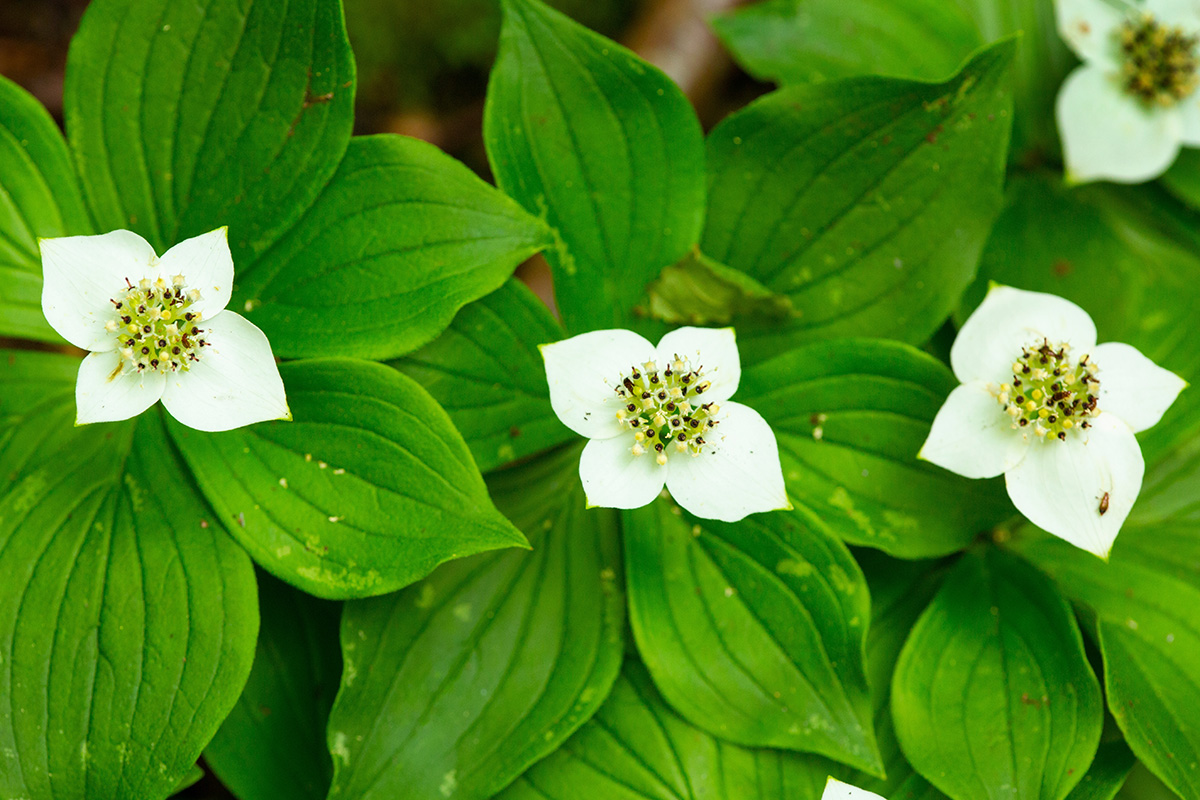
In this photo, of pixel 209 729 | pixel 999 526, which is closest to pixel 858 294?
pixel 999 526

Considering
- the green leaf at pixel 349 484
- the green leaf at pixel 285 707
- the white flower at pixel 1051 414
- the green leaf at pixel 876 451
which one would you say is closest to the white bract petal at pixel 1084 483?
the white flower at pixel 1051 414

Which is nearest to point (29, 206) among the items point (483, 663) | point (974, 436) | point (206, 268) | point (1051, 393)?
point (206, 268)

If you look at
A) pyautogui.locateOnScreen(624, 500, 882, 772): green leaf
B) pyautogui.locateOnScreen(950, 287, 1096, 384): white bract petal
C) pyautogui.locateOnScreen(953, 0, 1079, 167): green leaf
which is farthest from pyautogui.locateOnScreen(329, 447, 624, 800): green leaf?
pyautogui.locateOnScreen(953, 0, 1079, 167): green leaf

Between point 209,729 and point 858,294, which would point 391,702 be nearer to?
point 209,729

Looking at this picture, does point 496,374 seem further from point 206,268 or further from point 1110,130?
point 1110,130

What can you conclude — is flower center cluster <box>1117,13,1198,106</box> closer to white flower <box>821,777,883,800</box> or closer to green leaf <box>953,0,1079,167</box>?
green leaf <box>953,0,1079,167</box>

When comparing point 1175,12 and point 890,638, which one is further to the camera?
point 1175,12
